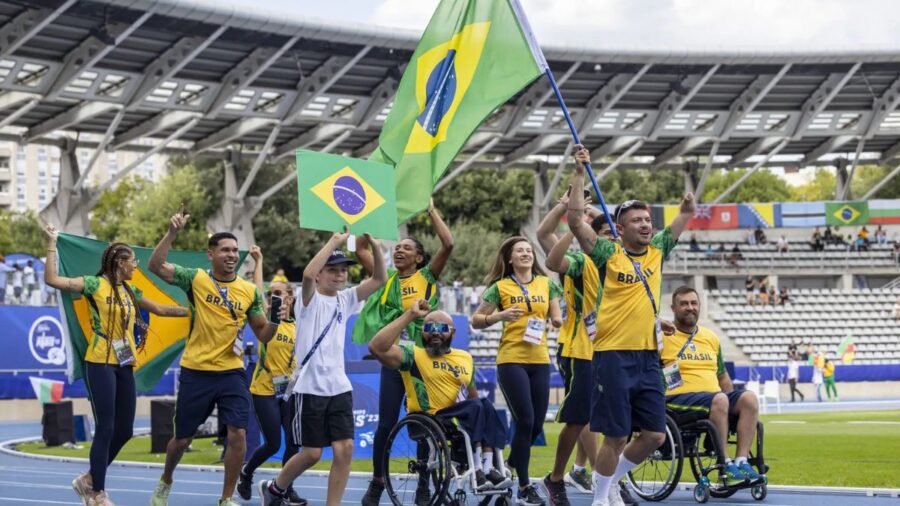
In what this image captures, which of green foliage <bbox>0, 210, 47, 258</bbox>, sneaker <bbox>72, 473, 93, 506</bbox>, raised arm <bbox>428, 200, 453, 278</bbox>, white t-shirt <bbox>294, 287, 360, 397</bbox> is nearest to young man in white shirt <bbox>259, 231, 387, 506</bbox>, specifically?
white t-shirt <bbox>294, 287, 360, 397</bbox>

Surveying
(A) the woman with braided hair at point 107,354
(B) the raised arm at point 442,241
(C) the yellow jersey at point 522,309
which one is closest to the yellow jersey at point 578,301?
(C) the yellow jersey at point 522,309

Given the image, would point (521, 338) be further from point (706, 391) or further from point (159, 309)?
point (159, 309)

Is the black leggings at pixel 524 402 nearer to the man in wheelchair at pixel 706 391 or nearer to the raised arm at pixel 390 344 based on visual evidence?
the raised arm at pixel 390 344

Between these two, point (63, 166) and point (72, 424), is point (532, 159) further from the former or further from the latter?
point (72, 424)

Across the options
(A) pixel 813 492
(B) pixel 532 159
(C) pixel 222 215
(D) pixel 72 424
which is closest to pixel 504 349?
(A) pixel 813 492

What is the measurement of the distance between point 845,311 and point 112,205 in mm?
49100

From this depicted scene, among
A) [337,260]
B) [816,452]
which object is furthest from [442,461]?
[816,452]

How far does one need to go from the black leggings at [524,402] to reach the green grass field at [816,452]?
2.70 m

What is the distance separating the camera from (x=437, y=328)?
9.08 metres

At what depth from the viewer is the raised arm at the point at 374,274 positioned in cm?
829

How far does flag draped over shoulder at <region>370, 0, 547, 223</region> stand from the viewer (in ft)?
29.5

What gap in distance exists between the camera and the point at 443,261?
970 centimetres

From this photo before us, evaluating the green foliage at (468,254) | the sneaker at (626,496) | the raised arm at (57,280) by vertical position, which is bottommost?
the sneaker at (626,496)

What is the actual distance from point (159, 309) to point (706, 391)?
13.4 feet
